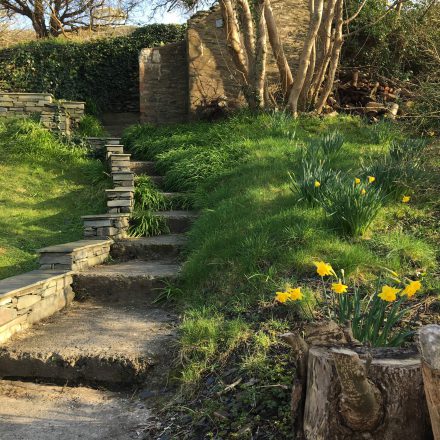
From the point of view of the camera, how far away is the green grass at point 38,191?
19.6ft

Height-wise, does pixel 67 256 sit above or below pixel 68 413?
above

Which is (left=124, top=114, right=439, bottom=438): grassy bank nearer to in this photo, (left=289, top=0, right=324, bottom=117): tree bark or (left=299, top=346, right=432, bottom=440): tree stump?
(left=299, top=346, right=432, bottom=440): tree stump

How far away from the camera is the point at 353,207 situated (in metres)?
4.27

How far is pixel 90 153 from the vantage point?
9281 millimetres

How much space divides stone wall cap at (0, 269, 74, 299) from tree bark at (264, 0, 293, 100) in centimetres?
595

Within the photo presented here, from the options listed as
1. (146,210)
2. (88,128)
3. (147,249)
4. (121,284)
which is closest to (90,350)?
(121,284)

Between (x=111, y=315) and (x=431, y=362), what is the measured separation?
10.3ft

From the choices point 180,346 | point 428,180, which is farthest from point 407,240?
point 180,346

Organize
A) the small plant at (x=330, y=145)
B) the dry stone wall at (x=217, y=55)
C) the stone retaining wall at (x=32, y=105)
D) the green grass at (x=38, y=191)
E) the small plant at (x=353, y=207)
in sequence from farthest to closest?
the dry stone wall at (x=217, y=55), the stone retaining wall at (x=32, y=105), the small plant at (x=330, y=145), the green grass at (x=38, y=191), the small plant at (x=353, y=207)

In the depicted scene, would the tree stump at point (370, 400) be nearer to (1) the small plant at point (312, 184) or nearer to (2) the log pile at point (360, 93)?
(1) the small plant at point (312, 184)

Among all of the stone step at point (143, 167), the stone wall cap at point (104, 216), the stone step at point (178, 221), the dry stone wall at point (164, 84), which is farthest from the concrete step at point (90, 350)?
the dry stone wall at point (164, 84)

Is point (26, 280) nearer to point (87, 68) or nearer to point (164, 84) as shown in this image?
point (164, 84)

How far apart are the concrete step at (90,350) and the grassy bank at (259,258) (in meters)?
0.27

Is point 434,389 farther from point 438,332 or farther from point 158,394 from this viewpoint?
point 158,394
